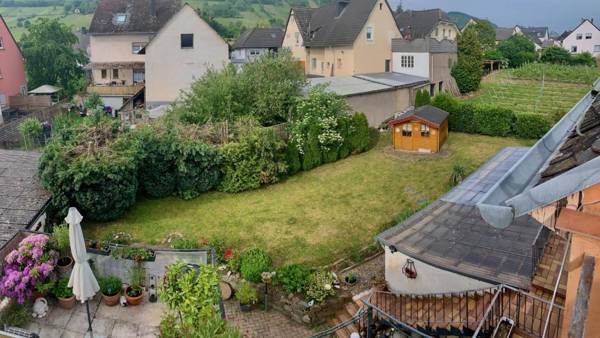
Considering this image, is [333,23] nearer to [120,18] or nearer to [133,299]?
[120,18]

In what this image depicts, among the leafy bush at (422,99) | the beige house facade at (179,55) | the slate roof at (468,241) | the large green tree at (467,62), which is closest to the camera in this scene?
the slate roof at (468,241)

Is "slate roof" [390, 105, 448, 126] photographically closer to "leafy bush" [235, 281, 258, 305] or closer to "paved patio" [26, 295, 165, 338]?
"leafy bush" [235, 281, 258, 305]

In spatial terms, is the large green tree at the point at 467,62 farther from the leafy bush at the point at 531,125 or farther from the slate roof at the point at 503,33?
the slate roof at the point at 503,33

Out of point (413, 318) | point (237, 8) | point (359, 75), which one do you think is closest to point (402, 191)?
point (413, 318)

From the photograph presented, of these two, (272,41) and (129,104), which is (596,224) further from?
(272,41)

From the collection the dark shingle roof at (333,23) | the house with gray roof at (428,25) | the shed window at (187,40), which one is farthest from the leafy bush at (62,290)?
the house with gray roof at (428,25)

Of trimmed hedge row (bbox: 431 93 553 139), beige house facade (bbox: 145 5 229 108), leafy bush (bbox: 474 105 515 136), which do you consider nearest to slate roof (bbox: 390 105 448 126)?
trimmed hedge row (bbox: 431 93 553 139)
